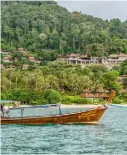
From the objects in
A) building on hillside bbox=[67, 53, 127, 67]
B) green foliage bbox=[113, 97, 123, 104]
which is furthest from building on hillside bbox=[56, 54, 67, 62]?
green foliage bbox=[113, 97, 123, 104]

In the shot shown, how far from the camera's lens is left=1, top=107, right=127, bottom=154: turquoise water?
22.2 meters

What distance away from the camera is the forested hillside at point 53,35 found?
11962 centimetres

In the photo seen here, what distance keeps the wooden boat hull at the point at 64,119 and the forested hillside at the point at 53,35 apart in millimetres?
78218

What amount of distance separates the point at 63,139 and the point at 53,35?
3960 inches

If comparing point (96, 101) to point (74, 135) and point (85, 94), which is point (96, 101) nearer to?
point (85, 94)

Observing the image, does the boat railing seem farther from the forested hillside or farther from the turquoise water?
the forested hillside

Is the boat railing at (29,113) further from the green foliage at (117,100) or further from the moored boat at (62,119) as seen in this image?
the green foliage at (117,100)

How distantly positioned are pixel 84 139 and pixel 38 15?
123 m

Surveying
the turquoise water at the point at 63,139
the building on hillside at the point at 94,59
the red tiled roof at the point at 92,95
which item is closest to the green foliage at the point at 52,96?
the red tiled roof at the point at 92,95

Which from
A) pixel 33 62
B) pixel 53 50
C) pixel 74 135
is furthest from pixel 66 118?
pixel 53 50

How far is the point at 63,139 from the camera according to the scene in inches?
1032

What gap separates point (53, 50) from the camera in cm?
11775

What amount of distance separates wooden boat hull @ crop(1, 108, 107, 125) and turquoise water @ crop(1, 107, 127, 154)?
19.8 inches

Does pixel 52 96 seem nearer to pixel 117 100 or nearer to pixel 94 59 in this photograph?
pixel 117 100
